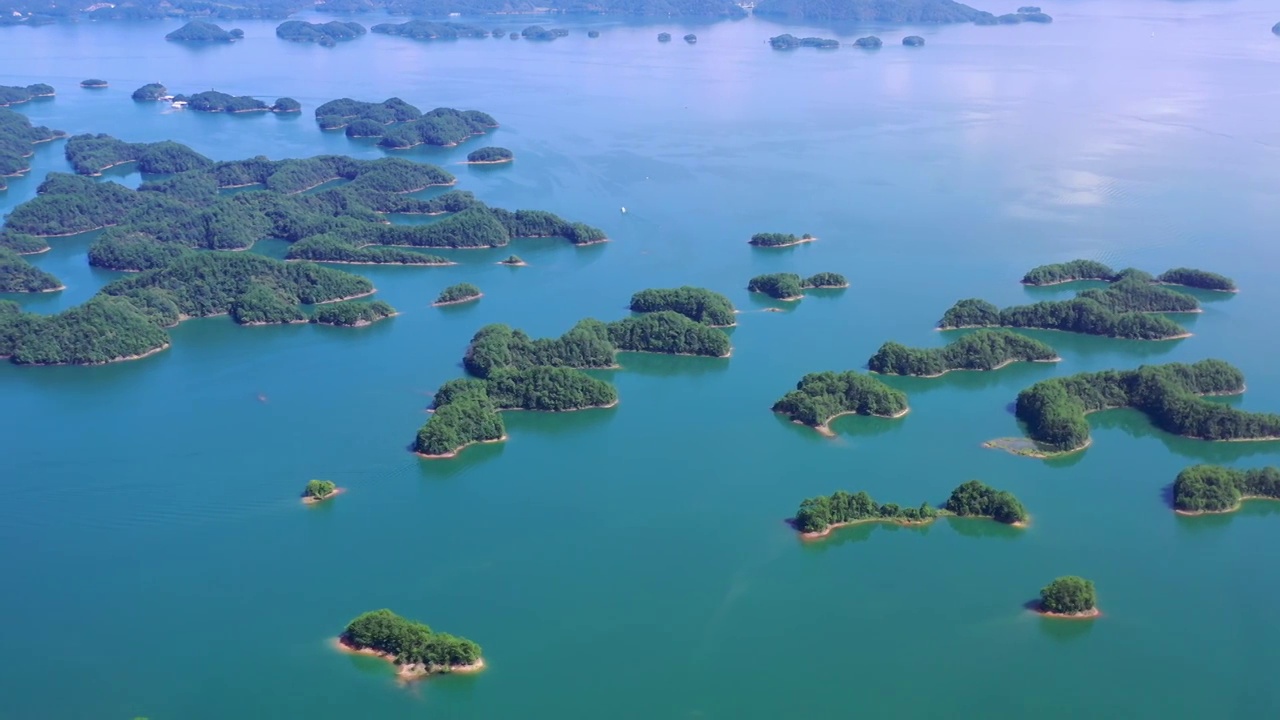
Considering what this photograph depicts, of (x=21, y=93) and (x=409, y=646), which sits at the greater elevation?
(x=21, y=93)

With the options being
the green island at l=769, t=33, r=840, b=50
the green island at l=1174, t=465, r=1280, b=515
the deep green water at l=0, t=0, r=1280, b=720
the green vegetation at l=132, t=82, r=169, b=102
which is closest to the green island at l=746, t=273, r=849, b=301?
the deep green water at l=0, t=0, r=1280, b=720

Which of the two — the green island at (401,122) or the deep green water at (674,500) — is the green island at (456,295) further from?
the green island at (401,122)

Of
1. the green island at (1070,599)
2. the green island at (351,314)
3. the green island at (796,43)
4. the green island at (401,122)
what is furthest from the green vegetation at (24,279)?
the green island at (796,43)

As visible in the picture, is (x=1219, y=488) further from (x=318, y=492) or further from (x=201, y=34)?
(x=201, y=34)

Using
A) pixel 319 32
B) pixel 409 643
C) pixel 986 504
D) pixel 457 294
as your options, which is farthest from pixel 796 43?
pixel 409 643

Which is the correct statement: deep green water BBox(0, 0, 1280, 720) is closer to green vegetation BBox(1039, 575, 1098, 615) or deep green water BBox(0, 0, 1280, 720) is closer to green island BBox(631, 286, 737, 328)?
green vegetation BBox(1039, 575, 1098, 615)

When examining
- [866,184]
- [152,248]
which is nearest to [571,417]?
[152,248]

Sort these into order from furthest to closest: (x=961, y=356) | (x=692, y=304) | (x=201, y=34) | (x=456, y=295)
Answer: (x=201, y=34) < (x=456, y=295) < (x=692, y=304) < (x=961, y=356)
